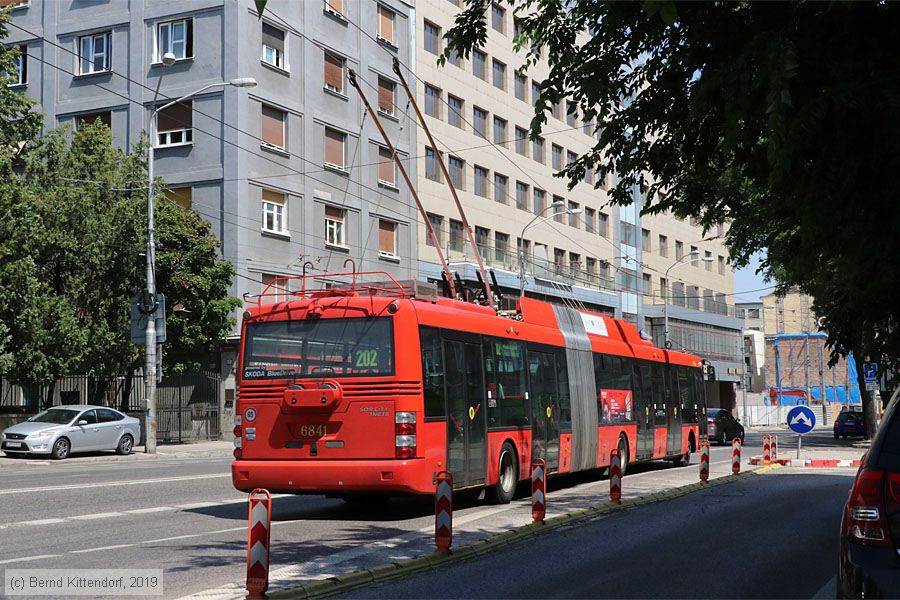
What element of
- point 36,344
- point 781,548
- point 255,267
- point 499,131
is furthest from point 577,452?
point 499,131

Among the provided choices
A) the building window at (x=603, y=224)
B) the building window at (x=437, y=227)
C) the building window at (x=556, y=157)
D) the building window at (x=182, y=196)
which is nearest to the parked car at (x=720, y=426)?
the building window at (x=437, y=227)

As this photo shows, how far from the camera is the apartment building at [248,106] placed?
130 ft

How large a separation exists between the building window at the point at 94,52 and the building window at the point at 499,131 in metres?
19.4

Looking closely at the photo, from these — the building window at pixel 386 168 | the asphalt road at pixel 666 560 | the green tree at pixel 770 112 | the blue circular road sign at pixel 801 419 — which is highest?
the building window at pixel 386 168

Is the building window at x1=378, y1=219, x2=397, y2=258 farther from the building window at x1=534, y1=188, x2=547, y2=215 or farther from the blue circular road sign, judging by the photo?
the blue circular road sign

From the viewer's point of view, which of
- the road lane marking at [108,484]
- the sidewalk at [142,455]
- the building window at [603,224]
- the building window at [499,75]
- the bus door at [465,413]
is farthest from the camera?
the building window at [603,224]

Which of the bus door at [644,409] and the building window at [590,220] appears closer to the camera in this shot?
the bus door at [644,409]

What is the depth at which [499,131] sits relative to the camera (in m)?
55.2

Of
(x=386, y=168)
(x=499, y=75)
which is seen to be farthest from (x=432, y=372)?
(x=499, y=75)

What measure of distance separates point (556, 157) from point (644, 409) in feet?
128

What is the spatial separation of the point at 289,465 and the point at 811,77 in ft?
28.5

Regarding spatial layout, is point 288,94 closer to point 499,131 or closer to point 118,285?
point 118,285

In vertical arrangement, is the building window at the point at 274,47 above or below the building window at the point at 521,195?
above

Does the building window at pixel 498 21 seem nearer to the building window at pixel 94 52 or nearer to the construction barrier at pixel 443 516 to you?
the building window at pixel 94 52
